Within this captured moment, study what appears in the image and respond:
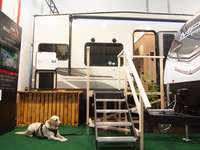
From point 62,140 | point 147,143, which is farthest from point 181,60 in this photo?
point 62,140

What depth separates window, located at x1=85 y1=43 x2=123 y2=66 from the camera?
4.60m

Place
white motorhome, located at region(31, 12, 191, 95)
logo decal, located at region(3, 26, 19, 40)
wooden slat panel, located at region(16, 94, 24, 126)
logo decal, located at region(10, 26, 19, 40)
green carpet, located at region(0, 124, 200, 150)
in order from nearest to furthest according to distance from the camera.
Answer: green carpet, located at region(0, 124, 200, 150) < logo decal, located at region(3, 26, 19, 40) < logo decal, located at region(10, 26, 19, 40) < wooden slat panel, located at region(16, 94, 24, 126) < white motorhome, located at region(31, 12, 191, 95)

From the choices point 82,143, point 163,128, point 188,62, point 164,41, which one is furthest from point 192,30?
point 82,143

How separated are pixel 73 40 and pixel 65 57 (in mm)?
546

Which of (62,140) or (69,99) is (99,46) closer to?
(69,99)

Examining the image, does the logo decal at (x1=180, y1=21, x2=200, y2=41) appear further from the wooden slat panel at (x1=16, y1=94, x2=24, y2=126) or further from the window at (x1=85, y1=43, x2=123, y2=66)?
the wooden slat panel at (x1=16, y1=94, x2=24, y2=126)

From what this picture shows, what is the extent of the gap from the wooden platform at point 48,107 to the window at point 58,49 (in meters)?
1.08

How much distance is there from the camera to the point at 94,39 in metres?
4.63

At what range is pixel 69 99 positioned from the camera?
14.2 ft

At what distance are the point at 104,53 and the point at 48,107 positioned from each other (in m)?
2.18

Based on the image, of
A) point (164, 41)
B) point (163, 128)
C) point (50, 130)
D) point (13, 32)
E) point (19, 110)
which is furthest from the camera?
point (164, 41)

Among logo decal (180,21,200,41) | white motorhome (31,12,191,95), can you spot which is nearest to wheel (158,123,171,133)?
white motorhome (31,12,191,95)

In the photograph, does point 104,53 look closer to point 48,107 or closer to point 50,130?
point 48,107

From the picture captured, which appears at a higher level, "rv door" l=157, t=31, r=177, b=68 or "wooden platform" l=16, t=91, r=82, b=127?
"rv door" l=157, t=31, r=177, b=68
